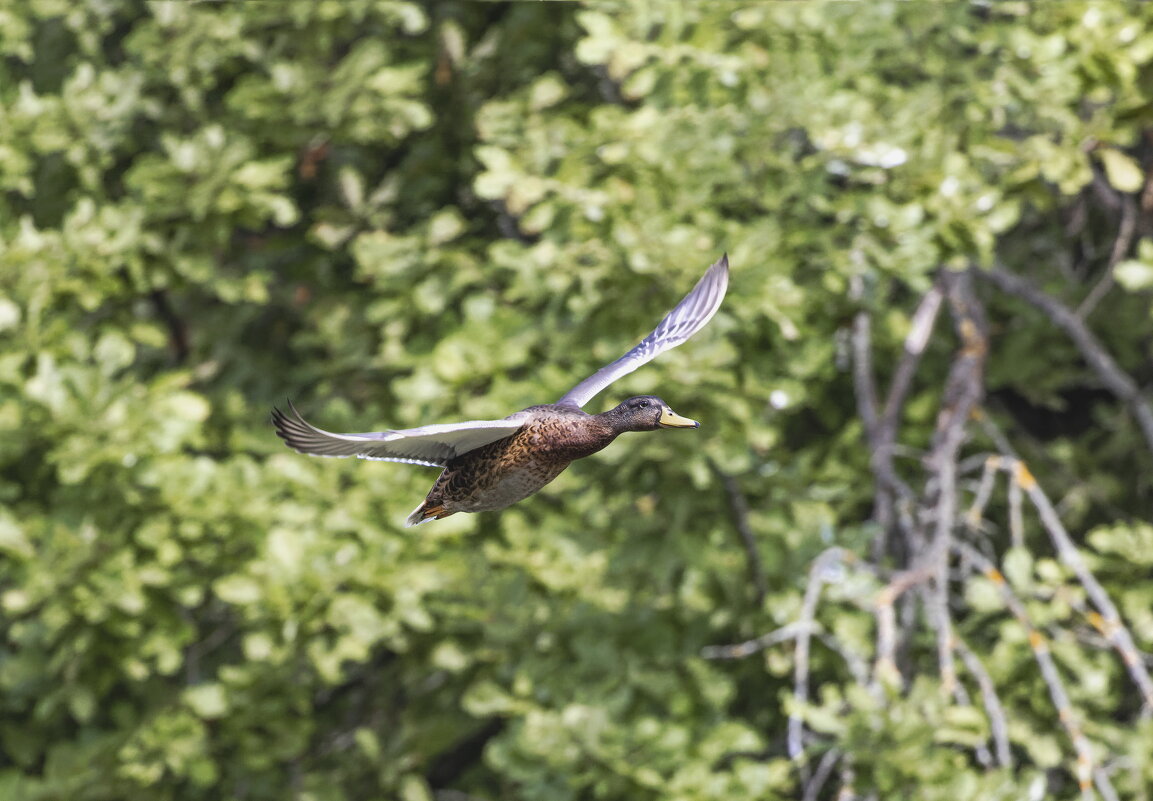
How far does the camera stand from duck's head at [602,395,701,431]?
10.9 feet

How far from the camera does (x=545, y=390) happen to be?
5.20m

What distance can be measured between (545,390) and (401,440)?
2187 millimetres

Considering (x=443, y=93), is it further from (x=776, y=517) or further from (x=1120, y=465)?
(x=1120, y=465)

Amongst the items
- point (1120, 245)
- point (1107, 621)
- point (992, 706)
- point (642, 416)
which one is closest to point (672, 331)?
point (642, 416)

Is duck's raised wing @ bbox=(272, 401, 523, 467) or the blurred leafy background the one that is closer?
duck's raised wing @ bbox=(272, 401, 523, 467)

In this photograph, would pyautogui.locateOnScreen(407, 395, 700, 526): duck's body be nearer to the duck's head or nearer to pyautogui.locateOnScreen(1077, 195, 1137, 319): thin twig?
the duck's head

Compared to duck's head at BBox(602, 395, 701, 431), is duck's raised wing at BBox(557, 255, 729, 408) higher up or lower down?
lower down

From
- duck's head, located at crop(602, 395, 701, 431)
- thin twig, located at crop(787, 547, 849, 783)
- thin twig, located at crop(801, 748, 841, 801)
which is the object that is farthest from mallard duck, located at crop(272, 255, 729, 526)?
thin twig, located at crop(801, 748, 841, 801)

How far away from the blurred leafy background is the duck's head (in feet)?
5.27

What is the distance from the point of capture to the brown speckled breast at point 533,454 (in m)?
3.26

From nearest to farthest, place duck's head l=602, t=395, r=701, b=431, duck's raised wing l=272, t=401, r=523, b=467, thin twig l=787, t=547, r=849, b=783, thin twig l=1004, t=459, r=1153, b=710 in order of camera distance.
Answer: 1. duck's raised wing l=272, t=401, r=523, b=467
2. duck's head l=602, t=395, r=701, b=431
3. thin twig l=787, t=547, r=849, b=783
4. thin twig l=1004, t=459, r=1153, b=710

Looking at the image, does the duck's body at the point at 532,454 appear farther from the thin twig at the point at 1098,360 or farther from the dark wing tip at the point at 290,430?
the thin twig at the point at 1098,360

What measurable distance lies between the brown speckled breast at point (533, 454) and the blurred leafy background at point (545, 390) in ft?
5.55

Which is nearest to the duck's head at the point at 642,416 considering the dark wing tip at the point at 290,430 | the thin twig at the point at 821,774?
the dark wing tip at the point at 290,430
